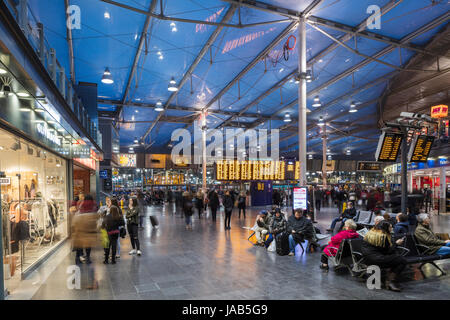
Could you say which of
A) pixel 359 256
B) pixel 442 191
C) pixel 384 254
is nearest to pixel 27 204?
pixel 359 256

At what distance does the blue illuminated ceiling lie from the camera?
12633mm

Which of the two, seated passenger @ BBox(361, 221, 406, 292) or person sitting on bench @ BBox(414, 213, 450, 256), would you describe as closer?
seated passenger @ BBox(361, 221, 406, 292)

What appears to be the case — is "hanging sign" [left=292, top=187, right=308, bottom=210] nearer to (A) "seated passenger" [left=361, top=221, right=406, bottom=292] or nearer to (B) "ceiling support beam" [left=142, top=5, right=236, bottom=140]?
(A) "seated passenger" [left=361, top=221, right=406, bottom=292]

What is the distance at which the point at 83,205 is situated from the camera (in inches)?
302

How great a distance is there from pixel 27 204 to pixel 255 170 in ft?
53.0

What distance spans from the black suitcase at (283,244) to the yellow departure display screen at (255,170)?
44.4ft

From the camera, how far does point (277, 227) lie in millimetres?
8930

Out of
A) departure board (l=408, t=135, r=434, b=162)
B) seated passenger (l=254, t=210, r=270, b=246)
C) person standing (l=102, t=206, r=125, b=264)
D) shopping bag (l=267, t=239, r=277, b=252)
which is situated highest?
departure board (l=408, t=135, r=434, b=162)

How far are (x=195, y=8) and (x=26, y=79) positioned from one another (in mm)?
8777

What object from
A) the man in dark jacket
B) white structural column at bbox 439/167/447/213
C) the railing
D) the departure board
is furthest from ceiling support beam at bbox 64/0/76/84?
white structural column at bbox 439/167/447/213

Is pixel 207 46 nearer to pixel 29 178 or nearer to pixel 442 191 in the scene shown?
pixel 29 178

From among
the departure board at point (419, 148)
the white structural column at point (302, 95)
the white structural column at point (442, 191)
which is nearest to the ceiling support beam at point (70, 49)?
the white structural column at point (302, 95)

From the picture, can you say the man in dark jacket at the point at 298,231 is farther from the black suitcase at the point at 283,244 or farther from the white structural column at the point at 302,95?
the white structural column at the point at 302,95

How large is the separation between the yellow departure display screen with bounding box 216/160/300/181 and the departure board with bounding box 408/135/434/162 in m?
12.2
